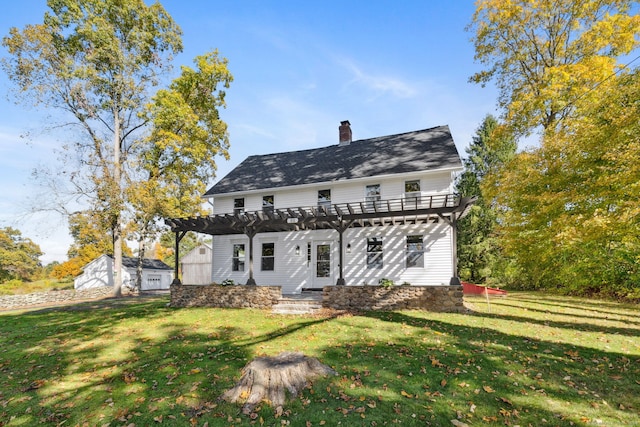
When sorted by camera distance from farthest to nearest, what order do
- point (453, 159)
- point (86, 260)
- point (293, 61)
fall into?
point (86, 260)
point (453, 159)
point (293, 61)

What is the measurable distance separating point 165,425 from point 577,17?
24.2m

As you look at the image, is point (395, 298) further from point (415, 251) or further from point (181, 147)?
point (181, 147)

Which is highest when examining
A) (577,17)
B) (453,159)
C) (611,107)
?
(577,17)

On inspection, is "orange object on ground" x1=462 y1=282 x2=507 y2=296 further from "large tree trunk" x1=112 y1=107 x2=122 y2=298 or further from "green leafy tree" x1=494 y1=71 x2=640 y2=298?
"large tree trunk" x1=112 y1=107 x2=122 y2=298

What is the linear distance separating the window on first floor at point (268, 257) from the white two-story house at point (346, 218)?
53 mm

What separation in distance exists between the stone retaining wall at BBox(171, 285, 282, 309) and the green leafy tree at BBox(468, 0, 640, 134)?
16.5 m

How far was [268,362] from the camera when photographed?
16.9ft

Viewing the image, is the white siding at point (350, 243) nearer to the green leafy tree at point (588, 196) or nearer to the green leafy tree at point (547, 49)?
the green leafy tree at point (588, 196)

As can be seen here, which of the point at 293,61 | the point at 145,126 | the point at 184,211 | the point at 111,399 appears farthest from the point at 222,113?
the point at 111,399

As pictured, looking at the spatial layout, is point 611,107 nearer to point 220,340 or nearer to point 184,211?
point 220,340

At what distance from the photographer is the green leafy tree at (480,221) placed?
2330 centimetres

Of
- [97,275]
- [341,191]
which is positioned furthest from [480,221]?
[97,275]

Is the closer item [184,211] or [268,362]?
[268,362]

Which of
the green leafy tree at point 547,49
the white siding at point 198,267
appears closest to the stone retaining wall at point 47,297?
the white siding at point 198,267
